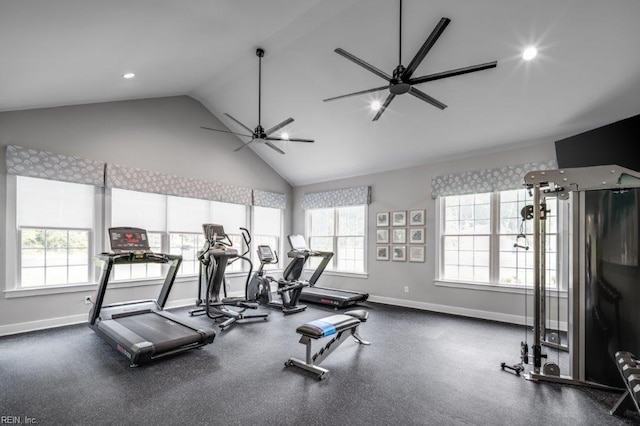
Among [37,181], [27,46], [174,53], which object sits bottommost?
[37,181]

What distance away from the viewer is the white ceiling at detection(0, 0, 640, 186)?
130 inches

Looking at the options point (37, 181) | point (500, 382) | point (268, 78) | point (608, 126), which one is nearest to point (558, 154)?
point (608, 126)

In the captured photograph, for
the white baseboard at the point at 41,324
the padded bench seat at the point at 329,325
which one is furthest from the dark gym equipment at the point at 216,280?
the padded bench seat at the point at 329,325

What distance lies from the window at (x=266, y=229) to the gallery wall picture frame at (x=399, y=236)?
3.25 meters

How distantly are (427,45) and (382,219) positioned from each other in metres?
4.70

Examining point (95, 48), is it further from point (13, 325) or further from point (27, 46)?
point (13, 325)

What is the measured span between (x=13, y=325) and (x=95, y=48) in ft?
13.5

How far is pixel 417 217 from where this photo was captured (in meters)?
6.65

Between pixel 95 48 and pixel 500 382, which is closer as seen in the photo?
pixel 500 382

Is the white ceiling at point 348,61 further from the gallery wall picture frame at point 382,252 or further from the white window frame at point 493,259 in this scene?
the gallery wall picture frame at point 382,252

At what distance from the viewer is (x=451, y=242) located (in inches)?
246

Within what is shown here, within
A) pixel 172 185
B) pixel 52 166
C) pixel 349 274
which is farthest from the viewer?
pixel 349 274

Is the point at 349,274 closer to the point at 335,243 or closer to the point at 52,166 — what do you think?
the point at 335,243

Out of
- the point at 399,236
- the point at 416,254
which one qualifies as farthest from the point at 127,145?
the point at 416,254
